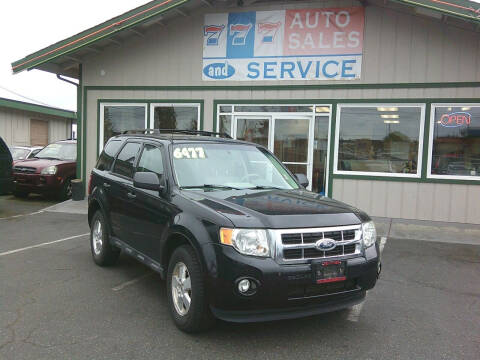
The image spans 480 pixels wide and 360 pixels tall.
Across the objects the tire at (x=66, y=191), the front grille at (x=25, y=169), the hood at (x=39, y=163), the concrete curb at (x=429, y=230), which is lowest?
the concrete curb at (x=429, y=230)

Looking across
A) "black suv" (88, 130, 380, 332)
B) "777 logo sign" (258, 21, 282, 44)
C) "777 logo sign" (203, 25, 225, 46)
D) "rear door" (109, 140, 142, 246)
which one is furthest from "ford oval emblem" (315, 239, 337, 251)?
"777 logo sign" (203, 25, 225, 46)

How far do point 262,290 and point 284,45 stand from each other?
8.40 m

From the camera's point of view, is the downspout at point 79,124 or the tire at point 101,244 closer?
the tire at point 101,244

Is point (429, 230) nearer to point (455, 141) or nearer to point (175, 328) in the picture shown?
point (455, 141)

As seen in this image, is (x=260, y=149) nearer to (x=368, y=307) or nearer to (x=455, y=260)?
(x=368, y=307)

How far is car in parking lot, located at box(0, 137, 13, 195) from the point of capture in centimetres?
990

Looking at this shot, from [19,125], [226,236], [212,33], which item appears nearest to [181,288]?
[226,236]

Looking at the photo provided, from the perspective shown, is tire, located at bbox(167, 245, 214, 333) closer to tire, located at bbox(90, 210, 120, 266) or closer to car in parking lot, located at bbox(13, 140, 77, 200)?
tire, located at bbox(90, 210, 120, 266)

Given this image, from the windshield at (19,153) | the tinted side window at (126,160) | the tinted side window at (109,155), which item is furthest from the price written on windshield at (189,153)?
the windshield at (19,153)

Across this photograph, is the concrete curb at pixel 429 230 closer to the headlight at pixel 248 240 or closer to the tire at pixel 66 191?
the headlight at pixel 248 240

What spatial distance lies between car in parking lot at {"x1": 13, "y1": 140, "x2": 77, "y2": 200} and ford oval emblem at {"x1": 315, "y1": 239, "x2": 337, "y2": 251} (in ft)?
34.3

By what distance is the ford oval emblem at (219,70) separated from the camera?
1092cm

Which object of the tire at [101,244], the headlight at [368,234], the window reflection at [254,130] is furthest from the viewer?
the window reflection at [254,130]

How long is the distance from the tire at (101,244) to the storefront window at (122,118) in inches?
244
